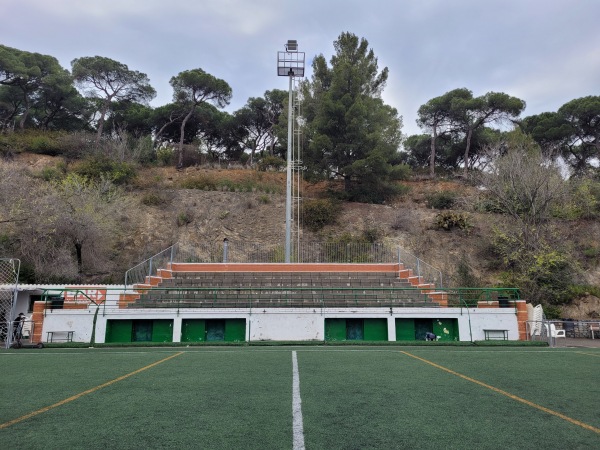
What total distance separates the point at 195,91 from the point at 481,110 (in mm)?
31096

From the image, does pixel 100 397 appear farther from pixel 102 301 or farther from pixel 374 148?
pixel 374 148

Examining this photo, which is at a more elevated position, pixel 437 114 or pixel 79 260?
pixel 437 114

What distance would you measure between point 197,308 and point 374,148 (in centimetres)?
2301

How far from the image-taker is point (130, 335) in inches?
760

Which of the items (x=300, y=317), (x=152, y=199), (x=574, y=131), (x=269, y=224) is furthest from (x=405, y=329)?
(x=574, y=131)

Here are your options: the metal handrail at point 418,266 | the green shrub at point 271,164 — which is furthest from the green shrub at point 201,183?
the metal handrail at point 418,266

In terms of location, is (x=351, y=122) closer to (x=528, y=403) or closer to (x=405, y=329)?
(x=405, y=329)

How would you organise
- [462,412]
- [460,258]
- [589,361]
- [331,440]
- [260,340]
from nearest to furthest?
[331,440] < [462,412] < [589,361] < [260,340] < [460,258]

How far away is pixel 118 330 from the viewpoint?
1934 centimetres

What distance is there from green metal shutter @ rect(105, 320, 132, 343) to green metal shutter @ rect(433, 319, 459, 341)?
14163 mm

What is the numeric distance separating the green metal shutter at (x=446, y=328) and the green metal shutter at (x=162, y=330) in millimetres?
12236

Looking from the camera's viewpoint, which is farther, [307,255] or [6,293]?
[307,255]

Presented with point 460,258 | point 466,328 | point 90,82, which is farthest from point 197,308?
point 90,82

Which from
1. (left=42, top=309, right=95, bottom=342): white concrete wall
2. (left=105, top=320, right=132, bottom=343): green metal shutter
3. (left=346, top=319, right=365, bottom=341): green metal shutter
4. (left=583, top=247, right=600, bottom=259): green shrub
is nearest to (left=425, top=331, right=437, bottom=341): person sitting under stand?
(left=346, top=319, right=365, bottom=341): green metal shutter
